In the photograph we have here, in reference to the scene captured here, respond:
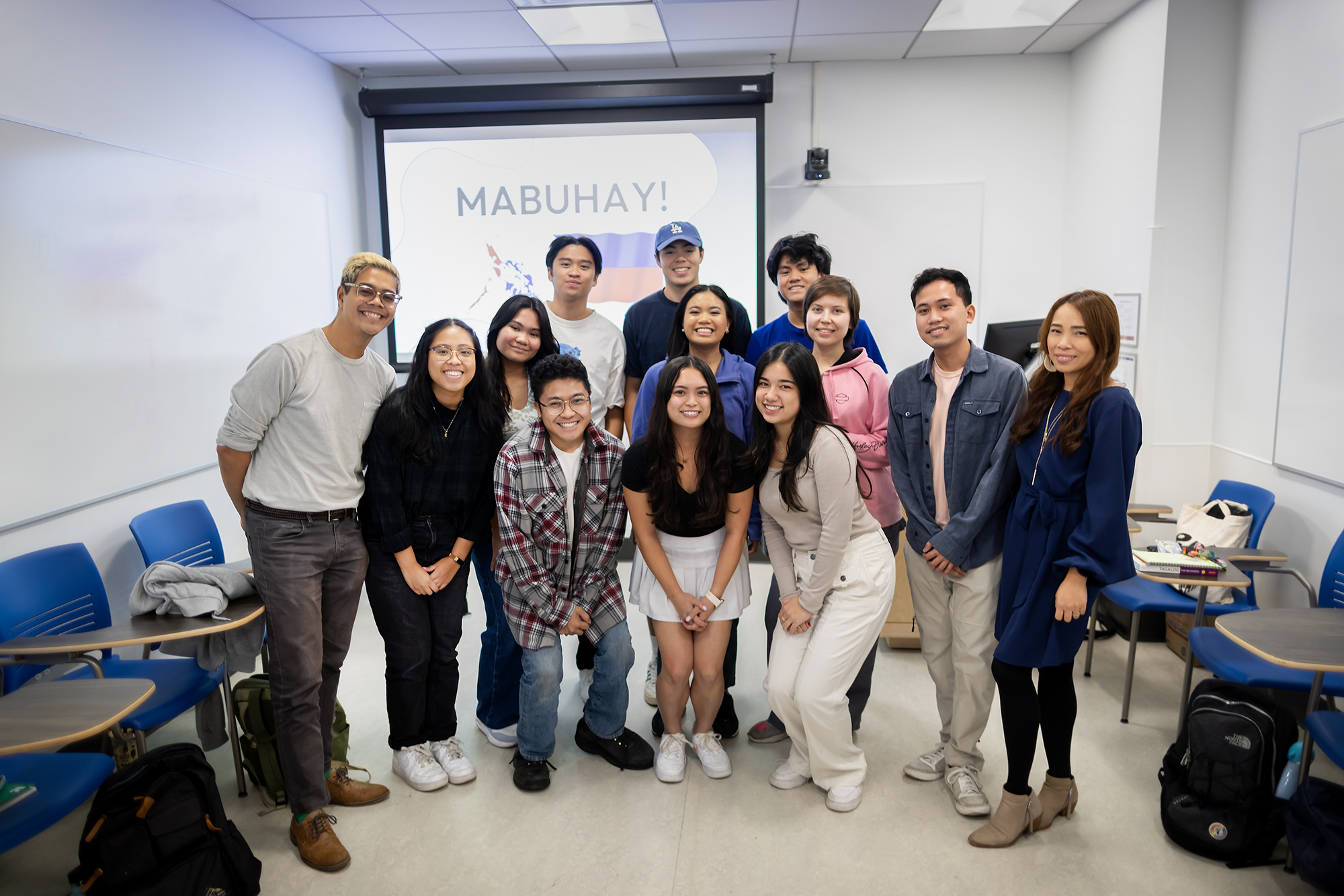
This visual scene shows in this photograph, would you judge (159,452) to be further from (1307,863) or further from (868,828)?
(1307,863)

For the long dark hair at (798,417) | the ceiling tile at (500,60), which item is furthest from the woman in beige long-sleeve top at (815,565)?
the ceiling tile at (500,60)

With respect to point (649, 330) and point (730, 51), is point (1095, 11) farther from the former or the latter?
point (649, 330)

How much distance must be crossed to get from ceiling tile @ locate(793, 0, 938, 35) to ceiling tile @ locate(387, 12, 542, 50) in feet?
4.94

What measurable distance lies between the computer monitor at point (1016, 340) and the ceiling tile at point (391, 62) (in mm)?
3660

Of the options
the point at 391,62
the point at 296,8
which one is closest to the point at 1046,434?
the point at 296,8

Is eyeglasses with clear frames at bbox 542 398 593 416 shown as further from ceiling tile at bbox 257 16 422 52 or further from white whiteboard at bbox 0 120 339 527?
ceiling tile at bbox 257 16 422 52

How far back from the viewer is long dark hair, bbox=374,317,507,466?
237cm

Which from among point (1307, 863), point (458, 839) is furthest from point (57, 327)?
point (1307, 863)

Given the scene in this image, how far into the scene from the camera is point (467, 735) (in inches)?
117

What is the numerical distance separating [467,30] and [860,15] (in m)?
2.11

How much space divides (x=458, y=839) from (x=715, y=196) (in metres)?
3.96

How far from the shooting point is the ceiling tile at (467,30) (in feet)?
13.6

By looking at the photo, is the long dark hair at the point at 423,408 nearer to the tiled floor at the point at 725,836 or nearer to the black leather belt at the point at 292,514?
the black leather belt at the point at 292,514

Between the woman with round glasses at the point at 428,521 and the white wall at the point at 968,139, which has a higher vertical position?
the white wall at the point at 968,139
